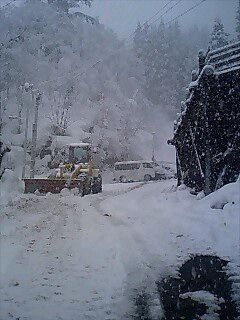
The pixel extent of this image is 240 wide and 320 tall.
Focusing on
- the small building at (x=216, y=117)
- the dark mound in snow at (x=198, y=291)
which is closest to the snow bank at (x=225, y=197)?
the small building at (x=216, y=117)

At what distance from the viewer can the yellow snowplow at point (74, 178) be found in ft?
63.5

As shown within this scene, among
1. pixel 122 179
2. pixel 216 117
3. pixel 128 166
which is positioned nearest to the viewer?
pixel 216 117

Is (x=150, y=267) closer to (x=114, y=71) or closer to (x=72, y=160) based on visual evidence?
(x=72, y=160)

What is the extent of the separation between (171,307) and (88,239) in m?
3.65

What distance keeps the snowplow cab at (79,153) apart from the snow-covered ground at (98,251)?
10.4 meters

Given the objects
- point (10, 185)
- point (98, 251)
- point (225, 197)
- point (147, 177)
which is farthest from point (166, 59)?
point (98, 251)

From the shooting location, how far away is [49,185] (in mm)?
19500

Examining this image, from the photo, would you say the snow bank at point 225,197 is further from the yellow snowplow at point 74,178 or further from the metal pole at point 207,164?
the yellow snowplow at point 74,178

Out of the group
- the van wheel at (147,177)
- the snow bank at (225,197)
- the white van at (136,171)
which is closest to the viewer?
the snow bank at (225,197)

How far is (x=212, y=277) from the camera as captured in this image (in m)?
5.28

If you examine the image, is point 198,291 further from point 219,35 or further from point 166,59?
point 166,59

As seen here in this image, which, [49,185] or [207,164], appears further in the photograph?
[49,185]

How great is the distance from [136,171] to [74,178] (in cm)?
1796

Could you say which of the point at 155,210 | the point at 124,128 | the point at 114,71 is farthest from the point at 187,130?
the point at 114,71
